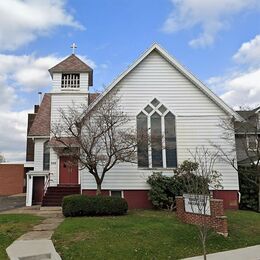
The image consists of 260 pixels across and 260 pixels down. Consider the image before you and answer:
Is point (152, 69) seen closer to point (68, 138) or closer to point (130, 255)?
point (68, 138)

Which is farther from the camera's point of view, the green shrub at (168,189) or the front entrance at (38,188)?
the front entrance at (38,188)

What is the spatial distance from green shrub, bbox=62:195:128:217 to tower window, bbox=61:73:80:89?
452 inches

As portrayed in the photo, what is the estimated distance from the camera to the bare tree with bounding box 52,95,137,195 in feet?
57.8

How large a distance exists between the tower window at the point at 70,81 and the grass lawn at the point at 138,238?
42.9ft

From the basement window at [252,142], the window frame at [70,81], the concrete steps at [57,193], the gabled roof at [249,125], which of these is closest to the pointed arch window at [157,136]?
the gabled roof at [249,125]

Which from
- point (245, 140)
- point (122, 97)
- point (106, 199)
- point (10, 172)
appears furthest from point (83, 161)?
point (10, 172)

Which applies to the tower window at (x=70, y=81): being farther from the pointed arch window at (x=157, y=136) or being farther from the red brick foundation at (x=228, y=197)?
the red brick foundation at (x=228, y=197)

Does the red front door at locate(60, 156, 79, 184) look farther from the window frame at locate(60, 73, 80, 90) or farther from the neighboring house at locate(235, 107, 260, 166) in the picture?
the neighboring house at locate(235, 107, 260, 166)

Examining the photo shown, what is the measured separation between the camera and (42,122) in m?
28.0

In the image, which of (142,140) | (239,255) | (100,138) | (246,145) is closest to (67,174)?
(100,138)

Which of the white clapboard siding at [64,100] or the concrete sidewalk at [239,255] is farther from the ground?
Result: the white clapboard siding at [64,100]

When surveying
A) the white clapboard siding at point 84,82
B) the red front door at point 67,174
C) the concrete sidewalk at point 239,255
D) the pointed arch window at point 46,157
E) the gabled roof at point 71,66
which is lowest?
the concrete sidewalk at point 239,255

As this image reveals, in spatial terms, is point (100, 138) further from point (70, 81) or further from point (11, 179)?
point (11, 179)

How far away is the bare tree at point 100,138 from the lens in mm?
17625
